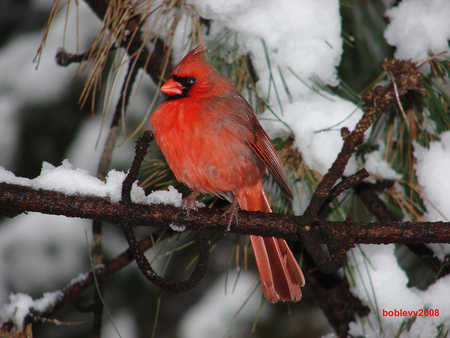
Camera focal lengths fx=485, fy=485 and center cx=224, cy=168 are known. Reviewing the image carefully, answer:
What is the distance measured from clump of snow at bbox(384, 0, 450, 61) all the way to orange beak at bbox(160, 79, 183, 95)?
122cm

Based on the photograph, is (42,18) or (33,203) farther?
(42,18)

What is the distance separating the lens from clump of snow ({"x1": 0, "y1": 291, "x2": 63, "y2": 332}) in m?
2.41

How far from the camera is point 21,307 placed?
2.49 meters

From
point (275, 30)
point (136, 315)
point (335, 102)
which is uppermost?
point (275, 30)

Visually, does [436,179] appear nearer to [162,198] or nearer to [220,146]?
[220,146]

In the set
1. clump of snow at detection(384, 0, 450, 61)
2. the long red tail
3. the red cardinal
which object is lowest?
the long red tail

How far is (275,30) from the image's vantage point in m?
2.68


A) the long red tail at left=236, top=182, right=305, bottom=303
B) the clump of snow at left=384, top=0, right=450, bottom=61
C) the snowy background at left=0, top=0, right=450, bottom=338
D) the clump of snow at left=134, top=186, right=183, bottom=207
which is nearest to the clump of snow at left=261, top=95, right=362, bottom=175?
the snowy background at left=0, top=0, right=450, bottom=338

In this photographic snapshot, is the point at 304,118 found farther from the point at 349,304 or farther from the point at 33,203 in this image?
the point at 33,203

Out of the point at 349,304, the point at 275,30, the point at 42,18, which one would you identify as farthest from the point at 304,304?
the point at 42,18

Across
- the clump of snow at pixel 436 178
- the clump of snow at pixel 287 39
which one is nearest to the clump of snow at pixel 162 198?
the clump of snow at pixel 287 39

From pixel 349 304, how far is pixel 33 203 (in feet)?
5.89

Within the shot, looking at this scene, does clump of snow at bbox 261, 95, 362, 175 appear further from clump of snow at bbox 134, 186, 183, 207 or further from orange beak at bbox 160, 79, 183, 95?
clump of snow at bbox 134, 186, 183, 207

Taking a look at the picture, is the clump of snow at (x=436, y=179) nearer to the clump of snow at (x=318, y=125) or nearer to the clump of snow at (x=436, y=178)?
the clump of snow at (x=436, y=178)
